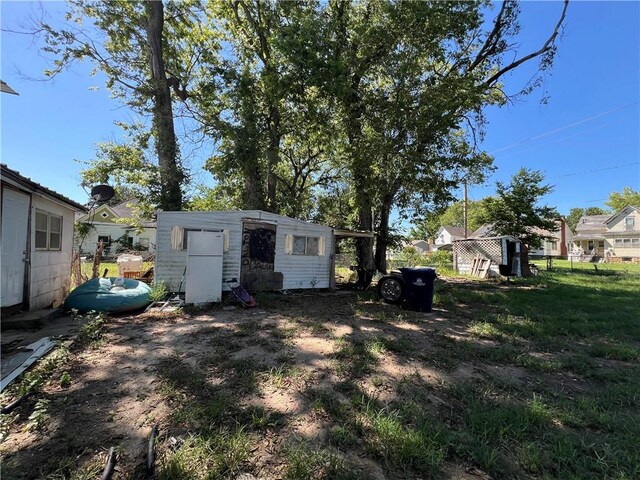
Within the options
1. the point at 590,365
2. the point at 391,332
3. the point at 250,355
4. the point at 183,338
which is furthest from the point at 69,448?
the point at 590,365

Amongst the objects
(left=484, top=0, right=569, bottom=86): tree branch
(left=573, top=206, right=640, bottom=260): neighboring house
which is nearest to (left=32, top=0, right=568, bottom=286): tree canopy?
(left=484, top=0, right=569, bottom=86): tree branch

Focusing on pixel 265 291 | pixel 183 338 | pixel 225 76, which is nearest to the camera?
pixel 183 338

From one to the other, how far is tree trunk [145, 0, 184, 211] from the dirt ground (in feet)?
21.6

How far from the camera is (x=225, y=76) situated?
1317 centimetres

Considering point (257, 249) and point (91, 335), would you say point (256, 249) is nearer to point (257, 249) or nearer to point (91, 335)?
point (257, 249)

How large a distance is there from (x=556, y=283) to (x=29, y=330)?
17.9 meters

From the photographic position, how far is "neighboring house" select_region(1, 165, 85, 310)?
552cm

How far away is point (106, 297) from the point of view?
22.8 feet

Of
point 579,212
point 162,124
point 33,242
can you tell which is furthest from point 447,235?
point 33,242

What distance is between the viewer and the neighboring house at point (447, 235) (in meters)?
57.6

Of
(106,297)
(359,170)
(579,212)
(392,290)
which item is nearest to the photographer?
(106,297)

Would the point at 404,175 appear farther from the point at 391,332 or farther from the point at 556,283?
the point at 556,283

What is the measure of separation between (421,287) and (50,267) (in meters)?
8.79

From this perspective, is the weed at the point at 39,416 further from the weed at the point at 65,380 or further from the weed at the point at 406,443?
the weed at the point at 406,443
